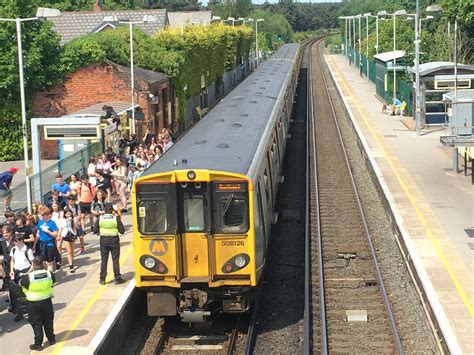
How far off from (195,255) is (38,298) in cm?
250

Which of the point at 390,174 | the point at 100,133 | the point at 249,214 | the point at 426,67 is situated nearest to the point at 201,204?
the point at 249,214

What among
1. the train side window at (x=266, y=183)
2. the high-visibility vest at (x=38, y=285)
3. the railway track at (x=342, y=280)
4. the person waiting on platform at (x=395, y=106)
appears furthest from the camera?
the person waiting on platform at (x=395, y=106)

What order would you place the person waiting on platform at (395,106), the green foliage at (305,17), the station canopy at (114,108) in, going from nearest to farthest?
the station canopy at (114,108), the person waiting on platform at (395,106), the green foliage at (305,17)

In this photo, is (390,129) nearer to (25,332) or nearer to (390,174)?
(390,174)

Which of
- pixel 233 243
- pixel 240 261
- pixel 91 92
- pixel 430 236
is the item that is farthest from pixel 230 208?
pixel 91 92

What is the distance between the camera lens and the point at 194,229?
12.9 m

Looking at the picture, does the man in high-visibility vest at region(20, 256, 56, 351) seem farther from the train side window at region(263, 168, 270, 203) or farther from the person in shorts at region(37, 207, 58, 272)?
the train side window at region(263, 168, 270, 203)

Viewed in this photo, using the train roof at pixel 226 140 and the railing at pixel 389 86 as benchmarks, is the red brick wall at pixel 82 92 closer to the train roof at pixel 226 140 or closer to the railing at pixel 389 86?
the train roof at pixel 226 140

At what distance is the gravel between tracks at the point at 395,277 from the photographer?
44.0 ft

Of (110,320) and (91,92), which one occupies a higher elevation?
(91,92)

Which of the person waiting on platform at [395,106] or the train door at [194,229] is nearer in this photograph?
the train door at [194,229]

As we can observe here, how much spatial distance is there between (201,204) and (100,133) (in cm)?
947

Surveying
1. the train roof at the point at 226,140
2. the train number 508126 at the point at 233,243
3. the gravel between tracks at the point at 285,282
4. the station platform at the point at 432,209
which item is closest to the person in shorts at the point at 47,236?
the train roof at the point at 226,140

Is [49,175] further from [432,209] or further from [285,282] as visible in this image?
[432,209]
